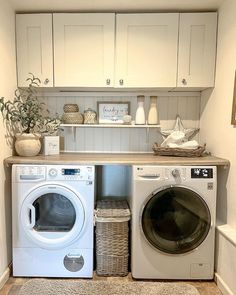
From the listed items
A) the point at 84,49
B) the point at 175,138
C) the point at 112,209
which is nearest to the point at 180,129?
the point at 175,138

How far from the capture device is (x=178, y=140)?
2.33m

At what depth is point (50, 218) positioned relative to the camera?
2121mm

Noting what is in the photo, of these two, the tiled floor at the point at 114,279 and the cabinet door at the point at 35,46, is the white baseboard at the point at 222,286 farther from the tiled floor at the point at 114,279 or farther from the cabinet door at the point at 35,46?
the cabinet door at the point at 35,46

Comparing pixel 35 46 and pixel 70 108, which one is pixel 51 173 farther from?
pixel 35 46

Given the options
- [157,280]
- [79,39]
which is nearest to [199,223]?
[157,280]

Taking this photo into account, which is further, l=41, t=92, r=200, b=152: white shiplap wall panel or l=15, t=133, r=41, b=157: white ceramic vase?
l=41, t=92, r=200, b=152: white shiplap wall panel

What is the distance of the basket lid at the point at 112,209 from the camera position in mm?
2111

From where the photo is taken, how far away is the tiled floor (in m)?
1.94

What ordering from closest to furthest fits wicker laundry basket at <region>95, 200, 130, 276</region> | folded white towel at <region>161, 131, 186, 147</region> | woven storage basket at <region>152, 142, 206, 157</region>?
wicker laundry basket at <region>95, 200, 130, 276</region>
woven storage basket at <region>152, 142, 206, 157</region>
folded white towel at <region>161, 131, 186, 147</region>

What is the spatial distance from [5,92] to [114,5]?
1.18 m

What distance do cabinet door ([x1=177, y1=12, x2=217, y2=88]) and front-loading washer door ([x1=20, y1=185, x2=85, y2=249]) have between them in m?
1.40

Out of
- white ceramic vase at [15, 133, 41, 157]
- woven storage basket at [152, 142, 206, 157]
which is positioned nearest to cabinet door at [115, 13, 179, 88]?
woven storage basket at [152, 142, 206, 157]

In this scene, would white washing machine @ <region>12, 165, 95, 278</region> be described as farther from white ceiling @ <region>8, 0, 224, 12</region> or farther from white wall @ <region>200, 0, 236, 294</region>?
white ceiling @ <region>8, 0, 224, 12</region>

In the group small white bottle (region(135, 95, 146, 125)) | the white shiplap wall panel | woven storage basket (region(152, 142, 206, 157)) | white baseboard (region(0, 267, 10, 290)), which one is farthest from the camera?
the white shiplap wall panel
